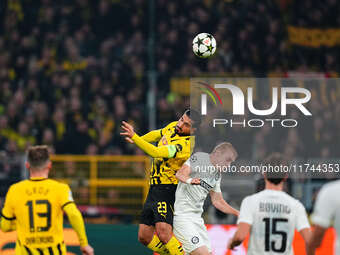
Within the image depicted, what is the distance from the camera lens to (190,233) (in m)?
9.08

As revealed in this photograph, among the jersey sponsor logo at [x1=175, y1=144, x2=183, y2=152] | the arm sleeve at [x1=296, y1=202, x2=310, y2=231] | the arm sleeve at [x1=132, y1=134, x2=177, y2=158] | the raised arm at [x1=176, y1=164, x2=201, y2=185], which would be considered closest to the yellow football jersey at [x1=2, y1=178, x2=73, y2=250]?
the arm sleeve at [x1=132, y1=134, x2=177, y2=158]

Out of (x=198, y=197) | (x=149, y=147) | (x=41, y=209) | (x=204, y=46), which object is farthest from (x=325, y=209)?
(x=204, y=46)

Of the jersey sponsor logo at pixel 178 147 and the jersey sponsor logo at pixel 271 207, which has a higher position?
the jersey sponsor logo at pixel 178 147

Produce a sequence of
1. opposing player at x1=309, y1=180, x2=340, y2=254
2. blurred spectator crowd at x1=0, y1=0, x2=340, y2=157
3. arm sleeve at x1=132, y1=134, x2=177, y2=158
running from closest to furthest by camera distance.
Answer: opposing player at x1=309, y1=180, x2=340, y2=254, arm sleeve at x1=132, y1=134, x2=177, y2=158, blurred spectator crowd at x1=0, y1=0, x2=340, y2=157

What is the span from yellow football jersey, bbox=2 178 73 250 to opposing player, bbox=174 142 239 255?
7.87ft

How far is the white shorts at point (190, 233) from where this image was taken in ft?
29.8

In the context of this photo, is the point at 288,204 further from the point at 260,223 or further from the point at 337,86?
the point at 337,86

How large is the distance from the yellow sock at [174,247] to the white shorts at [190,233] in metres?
0.13

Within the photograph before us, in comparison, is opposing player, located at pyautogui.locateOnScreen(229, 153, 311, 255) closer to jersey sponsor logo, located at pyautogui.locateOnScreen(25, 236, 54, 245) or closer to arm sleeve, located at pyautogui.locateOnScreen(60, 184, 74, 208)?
arm sleeve, located at pyautogui.locateOnScreen(60, 184, 74, 208)

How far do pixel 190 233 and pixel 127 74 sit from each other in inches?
336

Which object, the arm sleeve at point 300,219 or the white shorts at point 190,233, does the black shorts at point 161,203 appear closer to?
the white shorts at point 190,233

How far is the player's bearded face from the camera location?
9.22 meters

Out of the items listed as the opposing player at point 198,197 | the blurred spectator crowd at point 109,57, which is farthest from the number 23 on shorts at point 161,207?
the blurred spectator crowd at point 109,57

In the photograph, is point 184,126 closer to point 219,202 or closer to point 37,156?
point 219,202
